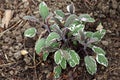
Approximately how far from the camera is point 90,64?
1810mm

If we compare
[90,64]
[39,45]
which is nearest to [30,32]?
[39,45]

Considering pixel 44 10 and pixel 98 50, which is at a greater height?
pixel 44 10

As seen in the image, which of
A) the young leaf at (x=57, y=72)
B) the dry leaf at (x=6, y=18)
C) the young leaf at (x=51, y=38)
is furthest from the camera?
the dry leaf at (x=6, y=18)

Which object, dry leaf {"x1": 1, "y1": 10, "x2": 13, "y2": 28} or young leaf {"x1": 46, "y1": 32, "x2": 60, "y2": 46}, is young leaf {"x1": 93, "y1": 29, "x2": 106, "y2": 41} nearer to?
young leaf {"x1": 46, "y1": 32, "x2": 60, "y2": 46}

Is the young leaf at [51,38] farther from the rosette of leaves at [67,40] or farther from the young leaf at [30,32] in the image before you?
the young leaf at [30,32]

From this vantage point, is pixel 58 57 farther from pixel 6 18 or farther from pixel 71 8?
pixel 6 18

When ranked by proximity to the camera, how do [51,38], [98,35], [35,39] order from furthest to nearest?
[35,39]
[98,35]
[51,38]

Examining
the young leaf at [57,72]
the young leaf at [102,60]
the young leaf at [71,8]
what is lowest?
the young leaf at [57,72]

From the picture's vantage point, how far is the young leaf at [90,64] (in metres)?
1.80

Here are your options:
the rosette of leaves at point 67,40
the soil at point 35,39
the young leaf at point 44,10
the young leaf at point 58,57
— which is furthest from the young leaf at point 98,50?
the young leaf at point 44,10

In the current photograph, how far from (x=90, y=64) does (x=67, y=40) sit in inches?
8.4

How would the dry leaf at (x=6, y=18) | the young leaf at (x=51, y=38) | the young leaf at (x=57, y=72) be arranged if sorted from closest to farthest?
1. the young leaf at (x=51, y=38)
2. the young leaf at (x=57, y=72)
3. the dry leaf at (x=6, y=18)

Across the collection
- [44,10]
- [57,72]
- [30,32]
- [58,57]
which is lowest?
[57,72]

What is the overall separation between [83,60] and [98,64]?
0.32 feet
